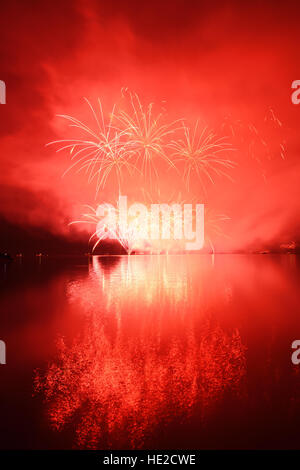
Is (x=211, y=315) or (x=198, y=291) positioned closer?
(x=211, y=315)

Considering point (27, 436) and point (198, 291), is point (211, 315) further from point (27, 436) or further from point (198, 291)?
point (27, 436)

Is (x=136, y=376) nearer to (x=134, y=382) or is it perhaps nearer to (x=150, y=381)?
(x=134, y=382)

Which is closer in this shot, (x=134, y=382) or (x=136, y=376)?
(x=134, y=382)

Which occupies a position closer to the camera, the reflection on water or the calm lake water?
the calm lake water

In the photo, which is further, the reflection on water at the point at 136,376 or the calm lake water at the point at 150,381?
the reflection on water at the point at 136,376

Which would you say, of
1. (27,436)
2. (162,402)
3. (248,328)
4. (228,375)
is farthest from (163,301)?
(27,436)

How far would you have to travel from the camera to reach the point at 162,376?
28.0ft

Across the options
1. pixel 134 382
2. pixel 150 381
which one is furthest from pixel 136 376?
pixel 150 381

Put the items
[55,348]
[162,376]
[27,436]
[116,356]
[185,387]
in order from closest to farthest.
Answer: [27,436] < [185,387] < [162,376] < [116,356] < [55,348]

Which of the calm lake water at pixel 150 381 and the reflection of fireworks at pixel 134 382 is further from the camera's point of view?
the reflection of fireworks at pixel 134 382

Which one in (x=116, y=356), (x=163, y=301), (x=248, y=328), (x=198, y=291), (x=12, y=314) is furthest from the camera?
(x=198, y=291)

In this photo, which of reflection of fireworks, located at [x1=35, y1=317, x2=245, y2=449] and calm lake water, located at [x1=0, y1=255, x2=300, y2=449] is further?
→ reflection of fireworks, located at [x1=35, y1=317, x2=245, y2=449]

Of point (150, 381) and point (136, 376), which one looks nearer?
point (150, 381)
